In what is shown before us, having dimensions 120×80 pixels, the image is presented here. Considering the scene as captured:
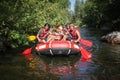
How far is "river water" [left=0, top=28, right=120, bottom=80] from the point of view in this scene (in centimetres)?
1158

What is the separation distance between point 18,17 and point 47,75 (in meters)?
6.31

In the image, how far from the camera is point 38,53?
1647 centimetres

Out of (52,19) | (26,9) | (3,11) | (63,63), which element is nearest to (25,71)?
Answer: (63,63)

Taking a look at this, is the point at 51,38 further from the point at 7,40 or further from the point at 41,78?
the point at 41,78

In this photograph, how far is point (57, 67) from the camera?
1372 cm

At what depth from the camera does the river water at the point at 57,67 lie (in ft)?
38.0

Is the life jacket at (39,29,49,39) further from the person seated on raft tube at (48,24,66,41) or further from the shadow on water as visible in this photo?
the shadow on water

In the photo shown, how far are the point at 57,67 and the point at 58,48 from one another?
1.95m

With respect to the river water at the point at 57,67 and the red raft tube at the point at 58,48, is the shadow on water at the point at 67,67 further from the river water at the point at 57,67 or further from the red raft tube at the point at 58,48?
the red raft tube at the point at 58,48

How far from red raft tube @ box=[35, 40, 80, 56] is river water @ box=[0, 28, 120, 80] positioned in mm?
374

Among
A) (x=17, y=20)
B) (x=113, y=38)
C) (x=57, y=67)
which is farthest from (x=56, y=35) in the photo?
(x=113, y=38)

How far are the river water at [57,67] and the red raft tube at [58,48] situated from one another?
37cm

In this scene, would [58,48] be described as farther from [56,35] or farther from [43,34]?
[43,34]

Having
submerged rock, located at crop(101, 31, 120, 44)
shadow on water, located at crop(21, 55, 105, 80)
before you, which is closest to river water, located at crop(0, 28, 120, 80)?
shadow on water, located at crop(21, 55, 105, 80)
